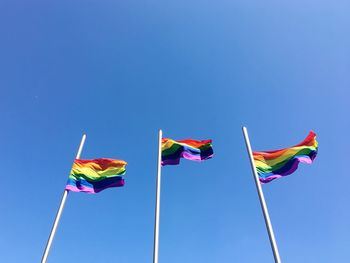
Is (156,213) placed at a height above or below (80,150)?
below

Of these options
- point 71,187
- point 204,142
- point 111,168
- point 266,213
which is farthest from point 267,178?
point 71,187

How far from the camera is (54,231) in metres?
11.7

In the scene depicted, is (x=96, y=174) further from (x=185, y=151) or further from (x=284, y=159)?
(x=284, y=159)

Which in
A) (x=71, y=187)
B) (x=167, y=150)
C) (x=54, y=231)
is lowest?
(x=54, y=231)

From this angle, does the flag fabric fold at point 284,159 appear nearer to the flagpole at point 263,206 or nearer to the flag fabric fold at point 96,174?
the flagpole at point 263,206

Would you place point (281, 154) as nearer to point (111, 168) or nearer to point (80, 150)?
point (111, 168)

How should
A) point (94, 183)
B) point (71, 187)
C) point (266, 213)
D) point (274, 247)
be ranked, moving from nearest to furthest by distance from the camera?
→ point (274, 247)
point (266, 213)
point (71, 187)
point (94, 183)

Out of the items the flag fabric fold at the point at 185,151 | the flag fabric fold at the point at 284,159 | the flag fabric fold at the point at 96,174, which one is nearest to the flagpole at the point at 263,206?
the flag fabric fold at the point at 284,159

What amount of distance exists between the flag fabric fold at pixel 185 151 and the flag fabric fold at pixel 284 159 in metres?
2.45

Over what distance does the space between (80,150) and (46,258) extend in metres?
5.52

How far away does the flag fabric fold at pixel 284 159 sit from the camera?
13.7 metres

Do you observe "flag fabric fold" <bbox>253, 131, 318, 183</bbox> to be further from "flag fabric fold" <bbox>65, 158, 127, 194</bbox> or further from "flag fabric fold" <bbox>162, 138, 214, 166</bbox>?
"flag fabric fold" <bbox>65, 158, 127, 194</bbox>

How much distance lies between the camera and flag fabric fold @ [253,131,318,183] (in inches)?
538

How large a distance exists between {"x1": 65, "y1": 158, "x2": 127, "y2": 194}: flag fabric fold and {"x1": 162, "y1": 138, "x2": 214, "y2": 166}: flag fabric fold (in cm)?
222
